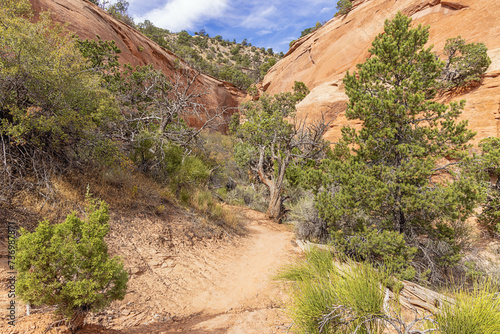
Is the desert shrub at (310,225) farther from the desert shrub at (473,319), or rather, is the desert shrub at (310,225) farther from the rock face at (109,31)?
the rock face at (109,31)

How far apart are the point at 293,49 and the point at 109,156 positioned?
40.3m

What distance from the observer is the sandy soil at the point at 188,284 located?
306 centimetres

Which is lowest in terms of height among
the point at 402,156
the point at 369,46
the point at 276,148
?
the point at 402,156

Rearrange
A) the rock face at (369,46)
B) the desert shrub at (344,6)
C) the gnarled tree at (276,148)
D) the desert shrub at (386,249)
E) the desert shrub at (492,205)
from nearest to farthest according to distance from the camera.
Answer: the desert shrub at (386,249), the desert shrub at (492,205), the rock face at (369,46), the gnarled tree at (276,148), the desert shrub at (344,6)

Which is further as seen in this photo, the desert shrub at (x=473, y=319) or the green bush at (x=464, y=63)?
the green bush at (x=464, y=63)

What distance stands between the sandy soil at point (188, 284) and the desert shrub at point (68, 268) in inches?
16.2

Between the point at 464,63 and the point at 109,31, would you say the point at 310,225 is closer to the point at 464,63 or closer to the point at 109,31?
the point at 464,63

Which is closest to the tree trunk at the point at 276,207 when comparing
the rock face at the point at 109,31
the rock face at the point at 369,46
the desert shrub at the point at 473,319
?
the rock face at the point at 109,31

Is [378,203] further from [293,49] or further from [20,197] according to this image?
[293,49]

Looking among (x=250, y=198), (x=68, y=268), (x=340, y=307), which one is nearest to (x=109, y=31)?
(x=250, y=198)

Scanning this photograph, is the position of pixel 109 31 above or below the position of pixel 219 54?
below

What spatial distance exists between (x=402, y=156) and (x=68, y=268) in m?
6.69

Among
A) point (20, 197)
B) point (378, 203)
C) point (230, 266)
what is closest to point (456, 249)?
point (378, 203)

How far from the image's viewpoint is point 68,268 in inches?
Result: 84.6
